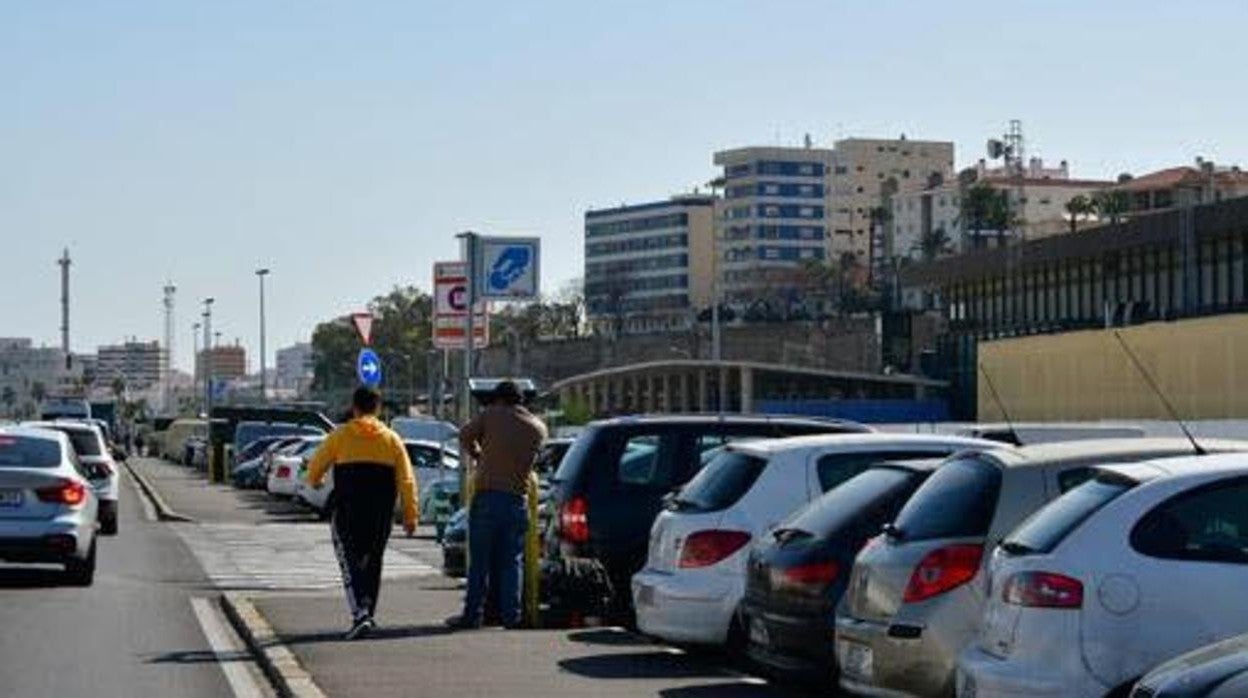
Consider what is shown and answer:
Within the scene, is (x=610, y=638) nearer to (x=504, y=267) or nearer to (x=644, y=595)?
(x=644, y=595)

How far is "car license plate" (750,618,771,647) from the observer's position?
475 inches

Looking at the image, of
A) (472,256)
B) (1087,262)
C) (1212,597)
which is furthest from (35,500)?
(1087,262)

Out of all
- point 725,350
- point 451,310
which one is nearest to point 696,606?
point 451,310

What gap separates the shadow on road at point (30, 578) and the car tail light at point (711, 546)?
9226mm

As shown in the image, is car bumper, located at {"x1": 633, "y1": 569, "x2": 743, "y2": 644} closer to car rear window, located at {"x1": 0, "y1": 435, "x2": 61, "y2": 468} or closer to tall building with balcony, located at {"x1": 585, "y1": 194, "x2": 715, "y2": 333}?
car rear window, located at {"x1": 0, "y1": 435, "x2": 61, "y2": 468}

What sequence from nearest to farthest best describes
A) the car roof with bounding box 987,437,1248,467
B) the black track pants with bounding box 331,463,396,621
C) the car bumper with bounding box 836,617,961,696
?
the car bumper with bounding box 836,617,961,696 < the car roof with bounding box 987,437,1248,467 < the black track pants with bounding box 331,463,396,621

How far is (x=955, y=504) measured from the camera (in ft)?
34.3

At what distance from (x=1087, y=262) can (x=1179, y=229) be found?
25.0 ft

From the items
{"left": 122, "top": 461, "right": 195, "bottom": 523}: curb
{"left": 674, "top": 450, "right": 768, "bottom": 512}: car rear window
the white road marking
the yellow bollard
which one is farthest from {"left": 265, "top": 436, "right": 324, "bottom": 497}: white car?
{"left": 674, "top": 450, "right": 768, "bottom": 512}: car rear window

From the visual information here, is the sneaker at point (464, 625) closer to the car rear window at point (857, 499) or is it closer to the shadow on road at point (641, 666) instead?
the shadow on road at point (641, 666)

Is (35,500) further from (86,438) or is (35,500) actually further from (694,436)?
(86,438)

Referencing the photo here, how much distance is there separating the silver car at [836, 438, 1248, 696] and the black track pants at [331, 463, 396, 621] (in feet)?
18.3

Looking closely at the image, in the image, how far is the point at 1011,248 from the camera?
72.5 metres

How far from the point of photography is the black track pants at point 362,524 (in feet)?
51.1
